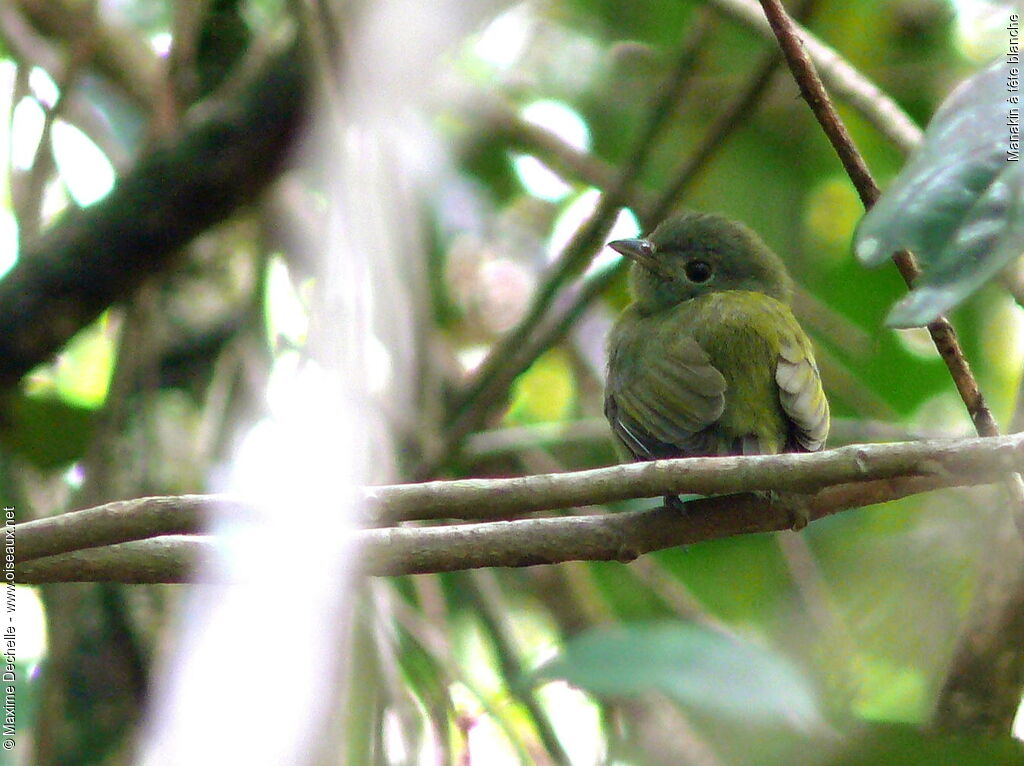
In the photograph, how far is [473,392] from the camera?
387 cm

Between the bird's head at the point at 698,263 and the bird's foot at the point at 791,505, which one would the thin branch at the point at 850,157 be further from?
the bird's head at the point at 698,263

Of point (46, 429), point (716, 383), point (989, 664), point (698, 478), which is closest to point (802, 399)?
point (716, 383)

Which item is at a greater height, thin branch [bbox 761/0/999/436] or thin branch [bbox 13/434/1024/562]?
thin branch [bbox 761/0/999/436]

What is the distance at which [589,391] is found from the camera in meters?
5.22

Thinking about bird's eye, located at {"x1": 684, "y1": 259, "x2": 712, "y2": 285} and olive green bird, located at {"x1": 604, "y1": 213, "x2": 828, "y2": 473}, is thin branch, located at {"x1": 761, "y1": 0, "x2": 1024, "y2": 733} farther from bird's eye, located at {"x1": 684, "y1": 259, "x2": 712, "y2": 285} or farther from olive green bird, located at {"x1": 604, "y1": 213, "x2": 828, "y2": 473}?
bird's eye, located at {"x1": 684, "y1": 259, "x2": 712, "y2": 285}

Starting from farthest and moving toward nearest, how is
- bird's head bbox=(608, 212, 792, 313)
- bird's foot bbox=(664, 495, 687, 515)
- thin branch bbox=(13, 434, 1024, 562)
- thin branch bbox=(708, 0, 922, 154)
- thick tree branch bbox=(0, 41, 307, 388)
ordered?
bird's head bbox=(608, 212, 792, 313) → thick tree branch bbox=(0, 41, 307, 388) → thin branch bbox=(708, 0, 922, 154) → bird's foot bbox=(664, 495, 687, 515) → thin branch bbox=(13, 434, 1024, 562)

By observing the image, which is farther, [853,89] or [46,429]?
[46,429]

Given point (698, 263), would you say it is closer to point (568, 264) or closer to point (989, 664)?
point (568, 264)

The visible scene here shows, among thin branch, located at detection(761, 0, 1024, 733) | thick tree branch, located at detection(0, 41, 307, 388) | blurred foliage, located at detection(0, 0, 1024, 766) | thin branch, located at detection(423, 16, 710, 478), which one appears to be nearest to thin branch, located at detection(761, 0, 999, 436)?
thin branch, located at detection(761, 0, 1024, 733)

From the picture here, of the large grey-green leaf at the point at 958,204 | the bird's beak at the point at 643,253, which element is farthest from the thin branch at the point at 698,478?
the bird's beak at the point at 643,253

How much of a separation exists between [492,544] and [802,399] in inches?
49.5

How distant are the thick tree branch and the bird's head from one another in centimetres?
115

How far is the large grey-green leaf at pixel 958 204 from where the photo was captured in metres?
1.89

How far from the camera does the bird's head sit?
12.7 feet
